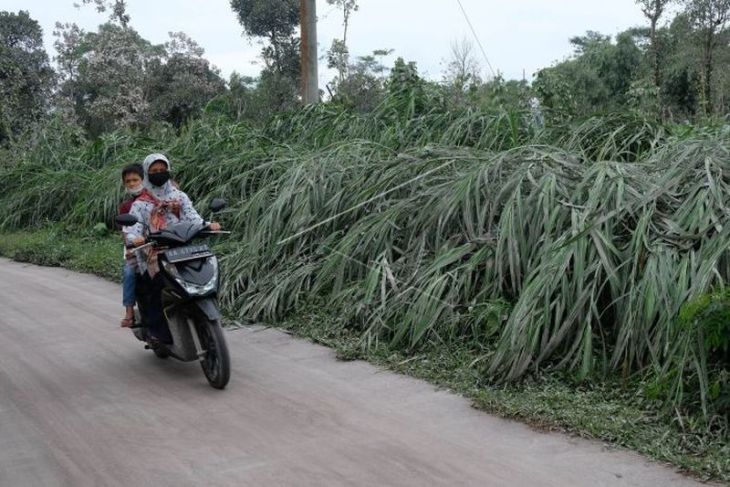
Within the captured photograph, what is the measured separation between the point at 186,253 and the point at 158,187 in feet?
2.83

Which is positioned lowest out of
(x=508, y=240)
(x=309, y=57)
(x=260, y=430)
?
(x=260, y=430)

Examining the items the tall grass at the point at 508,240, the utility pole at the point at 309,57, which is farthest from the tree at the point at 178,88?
the tall grass at the point at 508,240

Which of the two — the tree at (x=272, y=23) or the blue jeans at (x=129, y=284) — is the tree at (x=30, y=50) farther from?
the blue jeans at (x=129, y=284)

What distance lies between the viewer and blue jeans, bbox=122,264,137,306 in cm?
649

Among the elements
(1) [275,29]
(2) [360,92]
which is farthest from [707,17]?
(1) [275,29]

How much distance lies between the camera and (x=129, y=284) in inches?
257

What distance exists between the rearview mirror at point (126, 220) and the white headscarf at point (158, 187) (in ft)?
1.81

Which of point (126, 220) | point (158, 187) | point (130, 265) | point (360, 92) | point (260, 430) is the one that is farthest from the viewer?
point (360, 92)

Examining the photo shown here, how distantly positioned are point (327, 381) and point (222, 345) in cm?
78

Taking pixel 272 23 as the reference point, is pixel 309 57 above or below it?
below

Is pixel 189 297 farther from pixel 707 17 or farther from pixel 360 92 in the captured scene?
pixel 707 17

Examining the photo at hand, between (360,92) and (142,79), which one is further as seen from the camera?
(142,79)

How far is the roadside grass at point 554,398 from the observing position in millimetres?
4312

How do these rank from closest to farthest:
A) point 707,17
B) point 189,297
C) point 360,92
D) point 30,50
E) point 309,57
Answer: point 189,297
point 309,57
point 360,92
point 707,17
point 30,50
